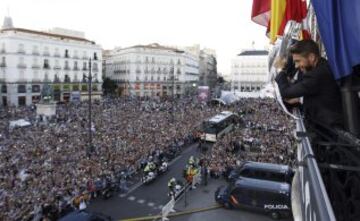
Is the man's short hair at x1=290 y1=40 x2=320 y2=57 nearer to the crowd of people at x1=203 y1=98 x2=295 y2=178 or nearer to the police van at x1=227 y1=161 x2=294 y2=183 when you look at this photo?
the police van at x1=227 y1=161 x2=294 y2=183

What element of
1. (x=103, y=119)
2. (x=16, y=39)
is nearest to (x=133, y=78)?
(x=16, y=39)

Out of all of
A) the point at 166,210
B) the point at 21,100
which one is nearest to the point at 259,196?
the point at 166,210

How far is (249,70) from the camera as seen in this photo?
109 meters

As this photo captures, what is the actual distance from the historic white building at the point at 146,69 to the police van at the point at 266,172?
62.9 metres

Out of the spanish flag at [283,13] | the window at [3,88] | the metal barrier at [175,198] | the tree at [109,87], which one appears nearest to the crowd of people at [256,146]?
the metal barrier at [175,198]

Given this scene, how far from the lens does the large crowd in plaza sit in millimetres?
15648

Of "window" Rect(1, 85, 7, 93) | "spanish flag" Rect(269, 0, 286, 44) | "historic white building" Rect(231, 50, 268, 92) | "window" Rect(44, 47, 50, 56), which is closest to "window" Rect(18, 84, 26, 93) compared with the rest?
"window" Rect(1, 85, 7, 93)

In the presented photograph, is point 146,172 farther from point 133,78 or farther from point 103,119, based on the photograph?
point 133,78

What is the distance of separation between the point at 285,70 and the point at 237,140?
24845 mm

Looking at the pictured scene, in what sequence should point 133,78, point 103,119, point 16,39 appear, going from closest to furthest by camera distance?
point 103,119 → point 16,39 → point 133,78

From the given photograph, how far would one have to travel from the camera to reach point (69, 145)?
24.3 metres

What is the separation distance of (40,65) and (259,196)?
5464 cm

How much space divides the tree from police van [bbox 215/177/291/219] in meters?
69.5

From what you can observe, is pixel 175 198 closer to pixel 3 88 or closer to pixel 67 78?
pixel 3 88
